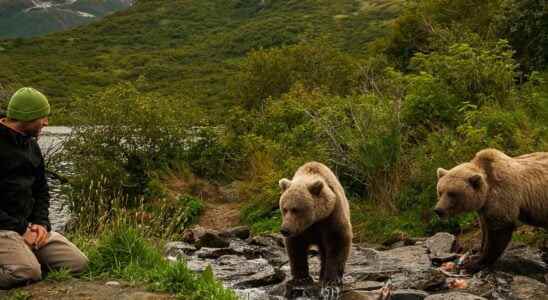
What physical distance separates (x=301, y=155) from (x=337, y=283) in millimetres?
8447

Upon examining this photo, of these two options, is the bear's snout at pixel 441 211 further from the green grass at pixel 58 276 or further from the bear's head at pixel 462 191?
the green grass at pixel 58 276

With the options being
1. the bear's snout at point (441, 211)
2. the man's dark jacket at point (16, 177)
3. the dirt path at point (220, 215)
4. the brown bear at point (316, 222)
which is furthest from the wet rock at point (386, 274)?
the dirt path at point (220, 215)

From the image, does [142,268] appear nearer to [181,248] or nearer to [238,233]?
[181,248]

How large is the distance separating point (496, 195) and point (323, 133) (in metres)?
7.13

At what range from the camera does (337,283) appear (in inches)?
300

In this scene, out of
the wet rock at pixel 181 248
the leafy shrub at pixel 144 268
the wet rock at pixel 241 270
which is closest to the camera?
the leafy shrub at pixel 144 268

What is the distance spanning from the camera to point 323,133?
14.8 metres

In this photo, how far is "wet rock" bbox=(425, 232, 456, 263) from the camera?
9.20 m

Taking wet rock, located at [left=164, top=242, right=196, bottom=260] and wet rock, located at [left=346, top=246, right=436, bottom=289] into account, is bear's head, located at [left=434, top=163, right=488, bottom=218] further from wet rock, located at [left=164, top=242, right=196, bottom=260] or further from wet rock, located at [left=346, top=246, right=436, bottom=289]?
wet rock, located at [left=164, top=242, right=196, bottom=260]

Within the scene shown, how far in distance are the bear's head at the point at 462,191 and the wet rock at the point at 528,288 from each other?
996mm

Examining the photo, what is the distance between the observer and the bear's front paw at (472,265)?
8133 mm

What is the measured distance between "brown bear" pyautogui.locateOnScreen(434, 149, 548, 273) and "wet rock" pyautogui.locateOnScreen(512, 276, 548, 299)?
0.51m

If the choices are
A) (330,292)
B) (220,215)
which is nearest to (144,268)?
(330,292)

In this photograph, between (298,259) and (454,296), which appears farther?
(298,259)
